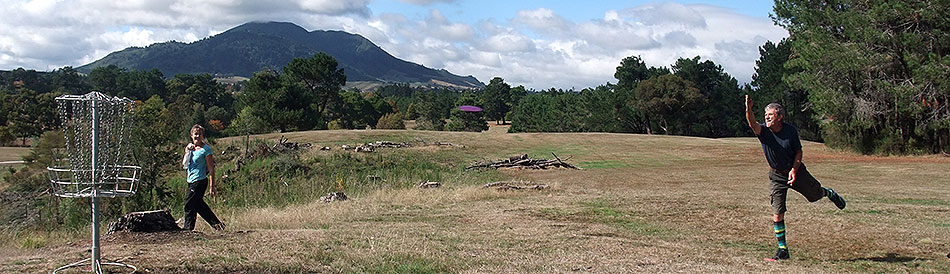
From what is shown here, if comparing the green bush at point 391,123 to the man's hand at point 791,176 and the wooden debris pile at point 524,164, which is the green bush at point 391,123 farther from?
the man's hand at point 791,176

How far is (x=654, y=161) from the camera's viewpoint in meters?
34.1

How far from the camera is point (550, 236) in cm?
998

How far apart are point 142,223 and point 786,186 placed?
7705 millimetres

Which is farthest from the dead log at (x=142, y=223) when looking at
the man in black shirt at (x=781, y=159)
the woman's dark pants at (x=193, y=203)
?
the man in black shirt at (x=781, y=159)

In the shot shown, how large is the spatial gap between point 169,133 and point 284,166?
7.45 metres

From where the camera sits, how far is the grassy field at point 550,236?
772 cm

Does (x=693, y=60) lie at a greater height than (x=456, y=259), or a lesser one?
greater

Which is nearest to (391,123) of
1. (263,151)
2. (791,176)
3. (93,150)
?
(263,151)

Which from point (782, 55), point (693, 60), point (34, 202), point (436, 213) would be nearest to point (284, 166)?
point (34, 202)

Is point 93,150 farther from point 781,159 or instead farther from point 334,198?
point 334,198

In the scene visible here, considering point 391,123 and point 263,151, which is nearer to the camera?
point 263,151

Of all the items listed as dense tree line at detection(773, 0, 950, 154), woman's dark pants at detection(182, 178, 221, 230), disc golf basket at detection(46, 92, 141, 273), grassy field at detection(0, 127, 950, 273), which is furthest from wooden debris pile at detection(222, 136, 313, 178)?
dense tree line at detection(773, 0, 950, 154)

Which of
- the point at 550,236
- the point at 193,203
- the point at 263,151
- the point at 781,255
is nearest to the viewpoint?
the point at 781,255

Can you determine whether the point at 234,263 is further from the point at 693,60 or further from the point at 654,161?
the point at 693,60
